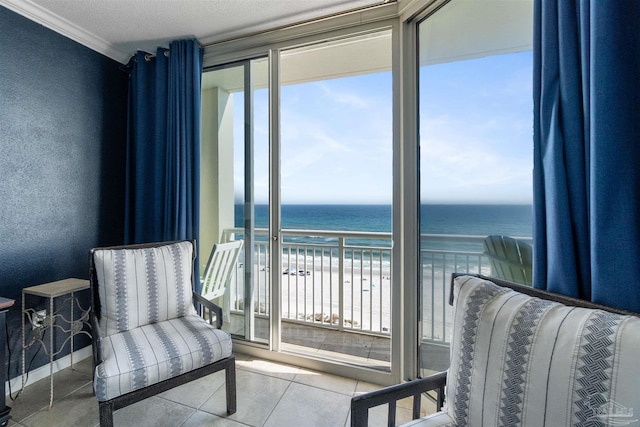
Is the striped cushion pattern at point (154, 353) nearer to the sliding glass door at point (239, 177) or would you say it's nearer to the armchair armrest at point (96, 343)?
the armchair armrest at point (96, 343)

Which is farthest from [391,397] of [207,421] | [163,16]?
[163,16]

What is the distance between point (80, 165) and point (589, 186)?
9.87 feet

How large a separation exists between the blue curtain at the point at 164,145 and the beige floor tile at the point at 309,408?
4.56ft

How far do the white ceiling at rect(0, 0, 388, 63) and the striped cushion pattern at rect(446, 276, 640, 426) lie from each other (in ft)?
6.35

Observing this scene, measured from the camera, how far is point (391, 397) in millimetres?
892

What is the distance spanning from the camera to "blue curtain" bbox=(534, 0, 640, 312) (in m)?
0.74

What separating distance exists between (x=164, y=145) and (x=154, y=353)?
1630mm

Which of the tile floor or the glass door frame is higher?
the glass door frame

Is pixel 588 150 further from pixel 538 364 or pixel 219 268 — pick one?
pixel 219 268

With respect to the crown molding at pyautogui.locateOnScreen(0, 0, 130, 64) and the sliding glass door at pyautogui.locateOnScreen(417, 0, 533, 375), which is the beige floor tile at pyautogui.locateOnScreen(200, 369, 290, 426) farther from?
the crown molding at pyautogui.locateOnScreen(0, 0, 130, 64)

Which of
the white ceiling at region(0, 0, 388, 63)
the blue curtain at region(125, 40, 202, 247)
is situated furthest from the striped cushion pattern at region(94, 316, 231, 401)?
the white ceiling at region(0, 0, 388, 63)

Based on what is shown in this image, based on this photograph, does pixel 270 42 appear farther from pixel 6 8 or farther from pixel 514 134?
pixel 514 134

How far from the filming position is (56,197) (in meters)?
2.03

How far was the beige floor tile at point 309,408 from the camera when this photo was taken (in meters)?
1.58
